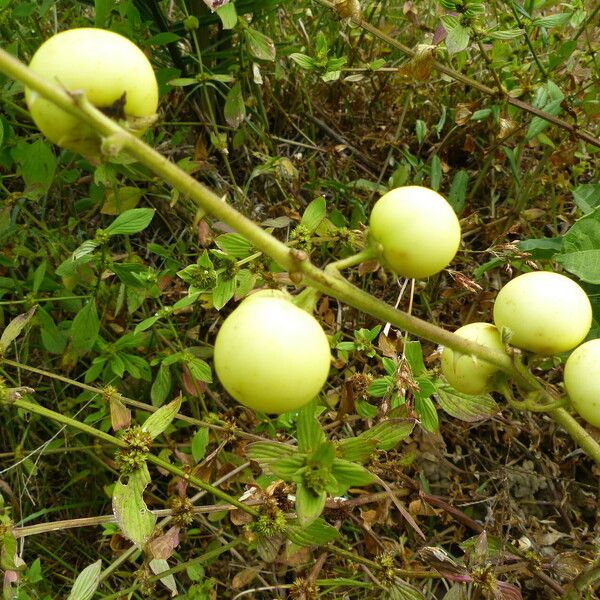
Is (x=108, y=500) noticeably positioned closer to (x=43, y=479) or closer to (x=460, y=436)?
(x=43, y=479)

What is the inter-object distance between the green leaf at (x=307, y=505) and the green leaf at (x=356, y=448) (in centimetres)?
19

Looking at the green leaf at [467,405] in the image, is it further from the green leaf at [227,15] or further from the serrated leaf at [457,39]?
the green leaf at [227,15]

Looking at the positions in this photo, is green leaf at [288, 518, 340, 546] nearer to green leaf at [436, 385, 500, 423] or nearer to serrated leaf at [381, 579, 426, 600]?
serrated leaf at [381, 579, 426, 600]

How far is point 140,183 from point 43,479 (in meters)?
1.53

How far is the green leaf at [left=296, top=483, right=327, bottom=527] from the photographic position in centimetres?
165

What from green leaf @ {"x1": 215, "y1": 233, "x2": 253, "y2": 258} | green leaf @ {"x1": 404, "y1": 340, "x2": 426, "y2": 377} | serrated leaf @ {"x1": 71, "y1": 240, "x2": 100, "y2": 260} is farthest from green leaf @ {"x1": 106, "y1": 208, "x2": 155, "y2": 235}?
green leaf @ {"x1": 404, "y1": 340, "x2": 426, "y2": 377}

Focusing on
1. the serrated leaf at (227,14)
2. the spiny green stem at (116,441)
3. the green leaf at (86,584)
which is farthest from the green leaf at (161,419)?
the serrated leaf at (227,14)

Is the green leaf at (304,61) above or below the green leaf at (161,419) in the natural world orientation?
above

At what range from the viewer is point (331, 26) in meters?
3.64

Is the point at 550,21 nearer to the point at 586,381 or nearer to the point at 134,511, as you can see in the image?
the point at 586,381

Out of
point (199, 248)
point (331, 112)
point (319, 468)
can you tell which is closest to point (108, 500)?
point (199, 248)

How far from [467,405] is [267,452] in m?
0.84

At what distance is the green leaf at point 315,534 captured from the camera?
193 cm

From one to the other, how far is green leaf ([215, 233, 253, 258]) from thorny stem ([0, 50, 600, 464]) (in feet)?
2.75
